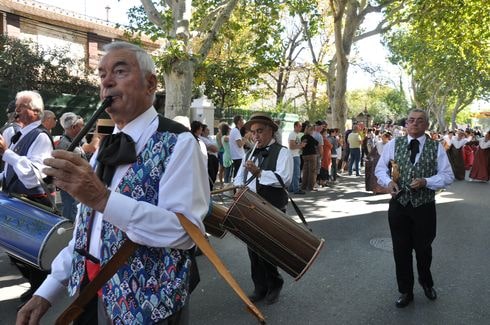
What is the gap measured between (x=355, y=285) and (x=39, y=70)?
12.1 metres

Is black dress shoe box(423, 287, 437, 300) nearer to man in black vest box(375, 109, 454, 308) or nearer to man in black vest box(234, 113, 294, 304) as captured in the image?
man in black vest box(375, 109, 454, 308)

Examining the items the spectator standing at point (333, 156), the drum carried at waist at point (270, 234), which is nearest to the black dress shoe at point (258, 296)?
the drum carried at waist at point (270, 234)

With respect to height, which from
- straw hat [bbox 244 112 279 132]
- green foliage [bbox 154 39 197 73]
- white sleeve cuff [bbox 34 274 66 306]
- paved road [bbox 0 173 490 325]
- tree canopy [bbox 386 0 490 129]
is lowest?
paved road [bbox 0 173 490 325]

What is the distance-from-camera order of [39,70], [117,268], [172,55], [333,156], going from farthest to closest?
[333,156] → [39,70] → [172,55] → [117,268]

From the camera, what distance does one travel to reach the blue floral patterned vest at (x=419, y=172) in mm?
4445

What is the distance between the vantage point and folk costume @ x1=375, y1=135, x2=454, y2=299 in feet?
14.6

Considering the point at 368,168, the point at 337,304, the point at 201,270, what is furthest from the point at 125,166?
the point at 368,168

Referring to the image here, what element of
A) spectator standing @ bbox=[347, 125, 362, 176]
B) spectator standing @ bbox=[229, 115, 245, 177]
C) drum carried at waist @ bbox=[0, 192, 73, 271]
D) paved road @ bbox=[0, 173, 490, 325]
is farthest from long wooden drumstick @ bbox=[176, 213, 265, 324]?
spectator standing @ bbox=[347, 125, 362, 176]

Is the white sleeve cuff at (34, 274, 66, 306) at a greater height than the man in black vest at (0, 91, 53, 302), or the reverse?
the man in black vest at (0, 91, 53, 302)

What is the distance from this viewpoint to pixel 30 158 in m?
4.13

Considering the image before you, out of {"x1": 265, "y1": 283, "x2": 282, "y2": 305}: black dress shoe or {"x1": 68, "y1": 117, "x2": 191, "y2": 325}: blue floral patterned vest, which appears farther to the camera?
{"x1": 265, "y1": 283, "x2": 282, "y2": 305}: black dress shoe

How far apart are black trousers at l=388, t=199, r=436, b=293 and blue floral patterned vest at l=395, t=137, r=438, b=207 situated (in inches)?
2.5

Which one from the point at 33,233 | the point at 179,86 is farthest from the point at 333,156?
the point at 33,233

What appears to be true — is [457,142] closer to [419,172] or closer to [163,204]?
[419,172]
